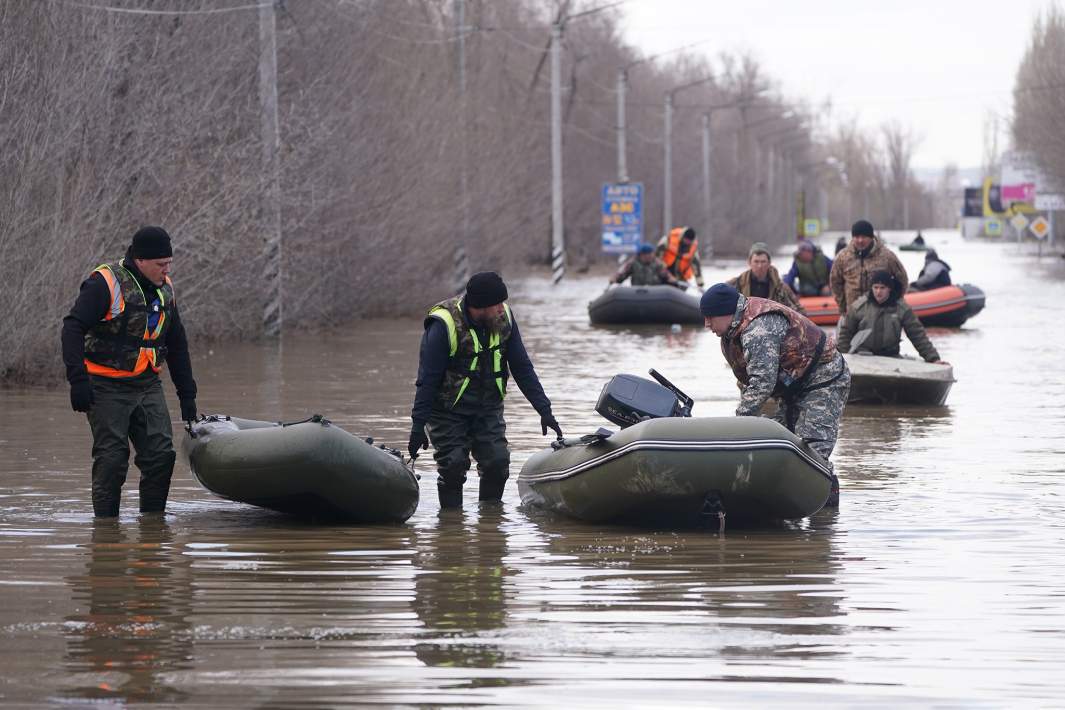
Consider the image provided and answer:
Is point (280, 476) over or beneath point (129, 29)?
beneath

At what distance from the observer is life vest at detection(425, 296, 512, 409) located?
33.6ft

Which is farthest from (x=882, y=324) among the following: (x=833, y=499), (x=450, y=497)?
(x=450, y=497)

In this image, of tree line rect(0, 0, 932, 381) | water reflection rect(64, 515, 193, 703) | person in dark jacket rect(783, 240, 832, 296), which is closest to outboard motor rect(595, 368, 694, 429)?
water reflection rect(64, 515, 193, 703)

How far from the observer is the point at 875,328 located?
16.9 metres

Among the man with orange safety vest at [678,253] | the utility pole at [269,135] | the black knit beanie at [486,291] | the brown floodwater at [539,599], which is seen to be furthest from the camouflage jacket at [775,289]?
the man with orange safety vest at [678,253]

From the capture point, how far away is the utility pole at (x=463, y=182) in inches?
1458

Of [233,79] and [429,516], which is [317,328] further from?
[429,516]

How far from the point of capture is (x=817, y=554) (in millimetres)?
9094

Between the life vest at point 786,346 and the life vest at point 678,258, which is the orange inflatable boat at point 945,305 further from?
the life vest at point 786,346

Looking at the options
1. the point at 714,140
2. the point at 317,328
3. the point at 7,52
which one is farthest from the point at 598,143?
the point at 7,52

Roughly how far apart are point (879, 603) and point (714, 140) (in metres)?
95.9

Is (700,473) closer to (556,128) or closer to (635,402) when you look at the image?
(635,402)

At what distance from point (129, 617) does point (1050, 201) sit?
79.7 m

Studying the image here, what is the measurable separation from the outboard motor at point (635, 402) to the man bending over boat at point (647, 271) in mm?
20570
